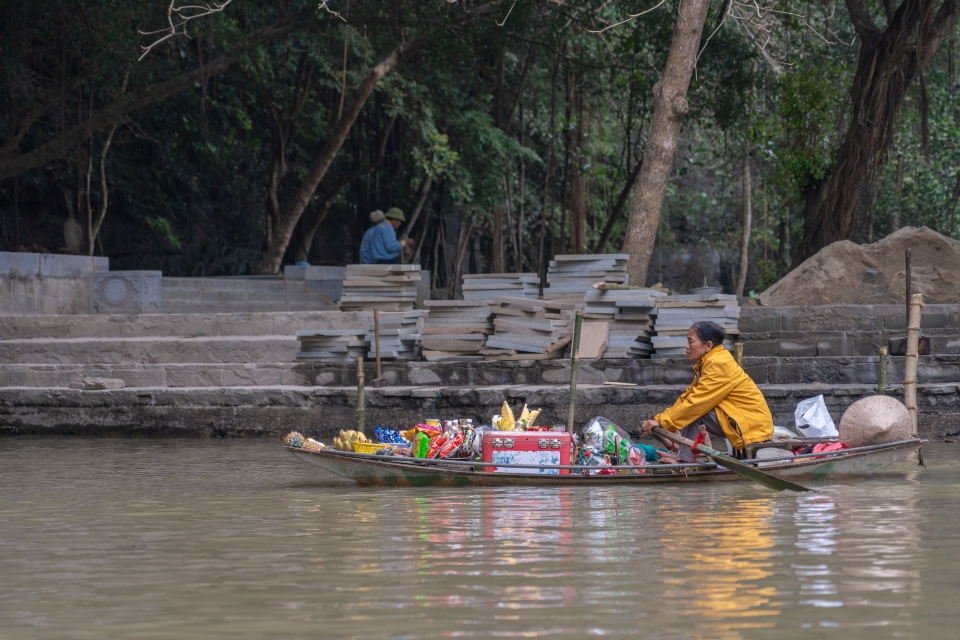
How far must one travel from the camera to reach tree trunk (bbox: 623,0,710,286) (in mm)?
13102

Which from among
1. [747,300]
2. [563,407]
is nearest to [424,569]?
[563,407]

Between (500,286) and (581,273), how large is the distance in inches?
39.4

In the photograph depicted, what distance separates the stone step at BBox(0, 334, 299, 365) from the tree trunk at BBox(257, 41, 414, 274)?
6.37 metres

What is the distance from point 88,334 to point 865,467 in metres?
10.7

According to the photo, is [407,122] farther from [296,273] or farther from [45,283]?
[45,283]

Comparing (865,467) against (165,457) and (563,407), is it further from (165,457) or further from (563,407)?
(165,457)

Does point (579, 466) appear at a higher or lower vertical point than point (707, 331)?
lower

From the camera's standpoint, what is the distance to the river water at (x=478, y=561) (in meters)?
4.13

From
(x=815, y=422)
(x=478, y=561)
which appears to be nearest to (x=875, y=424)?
(x=815, y=422)

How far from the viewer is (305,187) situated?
20047mm

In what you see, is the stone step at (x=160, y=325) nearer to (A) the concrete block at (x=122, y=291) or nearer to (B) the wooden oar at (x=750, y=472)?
(A) the concrete block at (x=122, y=291)

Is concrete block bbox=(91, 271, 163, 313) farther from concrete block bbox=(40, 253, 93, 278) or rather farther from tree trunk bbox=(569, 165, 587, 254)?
tree trunk bbox=(569, 165, 587, 254)

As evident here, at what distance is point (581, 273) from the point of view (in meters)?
13.1

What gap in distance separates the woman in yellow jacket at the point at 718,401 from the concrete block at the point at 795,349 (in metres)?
4.68
